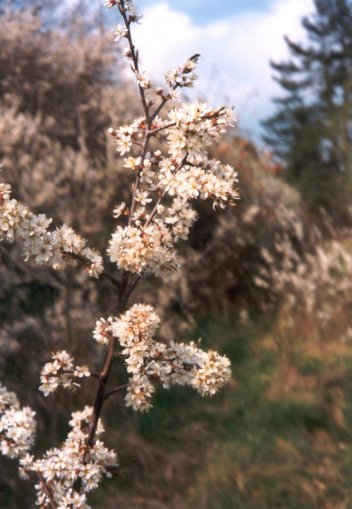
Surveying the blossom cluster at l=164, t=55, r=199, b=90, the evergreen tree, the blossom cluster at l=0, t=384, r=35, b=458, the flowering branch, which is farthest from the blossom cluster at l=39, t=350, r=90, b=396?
the evergreen tree

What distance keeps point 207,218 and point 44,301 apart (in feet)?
5.95

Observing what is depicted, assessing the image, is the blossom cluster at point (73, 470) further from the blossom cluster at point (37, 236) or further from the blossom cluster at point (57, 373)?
the blossom cluster at point (37, 236)

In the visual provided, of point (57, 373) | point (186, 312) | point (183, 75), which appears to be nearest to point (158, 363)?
point (57, 373)

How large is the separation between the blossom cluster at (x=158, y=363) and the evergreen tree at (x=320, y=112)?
18338 millimetres

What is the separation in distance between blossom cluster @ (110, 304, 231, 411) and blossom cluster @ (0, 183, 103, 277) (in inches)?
9.5

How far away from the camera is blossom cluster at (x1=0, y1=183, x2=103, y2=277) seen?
2.10 meters

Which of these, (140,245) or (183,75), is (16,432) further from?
(183,75)

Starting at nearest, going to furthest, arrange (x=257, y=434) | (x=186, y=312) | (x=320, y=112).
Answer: (x=257, y=434) → (x=186, y=312) → (x=320, y=112)

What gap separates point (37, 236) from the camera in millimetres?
2143

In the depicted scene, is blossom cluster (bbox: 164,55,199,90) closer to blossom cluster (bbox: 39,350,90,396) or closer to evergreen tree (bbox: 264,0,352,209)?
blossom cluster (bbox: 39,350,90,396)


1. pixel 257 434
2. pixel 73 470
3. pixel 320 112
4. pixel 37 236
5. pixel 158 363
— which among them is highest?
pixel 320 112

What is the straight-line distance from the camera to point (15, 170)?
491 cm

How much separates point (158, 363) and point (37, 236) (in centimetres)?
56

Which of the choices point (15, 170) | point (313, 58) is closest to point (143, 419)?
point (15, 170)
